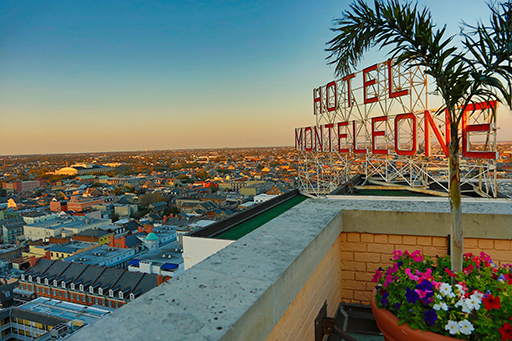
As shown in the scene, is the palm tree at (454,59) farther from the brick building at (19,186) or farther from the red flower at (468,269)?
the brick building at (19,186)

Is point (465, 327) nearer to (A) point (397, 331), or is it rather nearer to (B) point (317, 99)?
(A) point (397, 331)

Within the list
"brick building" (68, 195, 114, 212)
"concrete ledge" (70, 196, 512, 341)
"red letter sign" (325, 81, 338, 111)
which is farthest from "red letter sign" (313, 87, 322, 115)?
"brick building" (68, 195, 114, 212)

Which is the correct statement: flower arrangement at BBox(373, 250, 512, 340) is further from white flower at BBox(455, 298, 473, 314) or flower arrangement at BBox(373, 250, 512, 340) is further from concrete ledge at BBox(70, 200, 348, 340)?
concrete ledge at BBox(70, 200, 348, 340)

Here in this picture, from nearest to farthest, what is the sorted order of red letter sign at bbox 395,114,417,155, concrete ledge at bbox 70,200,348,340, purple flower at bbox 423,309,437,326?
concrete ledge at bbox 70,200,348,340
purple flower at bbox 423,309,437,326
red letter sign at bbox 395,114,417,155

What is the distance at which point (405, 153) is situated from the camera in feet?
34.4

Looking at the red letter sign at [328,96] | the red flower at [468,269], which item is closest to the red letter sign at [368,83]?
the red letter sign at [328,96]

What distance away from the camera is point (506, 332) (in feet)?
6.32

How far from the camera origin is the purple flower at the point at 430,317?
2133 mm

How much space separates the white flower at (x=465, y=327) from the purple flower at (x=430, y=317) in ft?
0.47

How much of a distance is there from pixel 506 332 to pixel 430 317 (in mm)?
397

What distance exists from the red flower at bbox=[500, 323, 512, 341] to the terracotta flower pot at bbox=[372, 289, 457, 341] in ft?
0.88

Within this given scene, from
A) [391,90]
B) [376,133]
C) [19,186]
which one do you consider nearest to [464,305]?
[376,133]

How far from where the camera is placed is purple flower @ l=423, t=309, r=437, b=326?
7.00 ft

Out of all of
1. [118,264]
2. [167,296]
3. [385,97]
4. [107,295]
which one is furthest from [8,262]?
[167,296]
